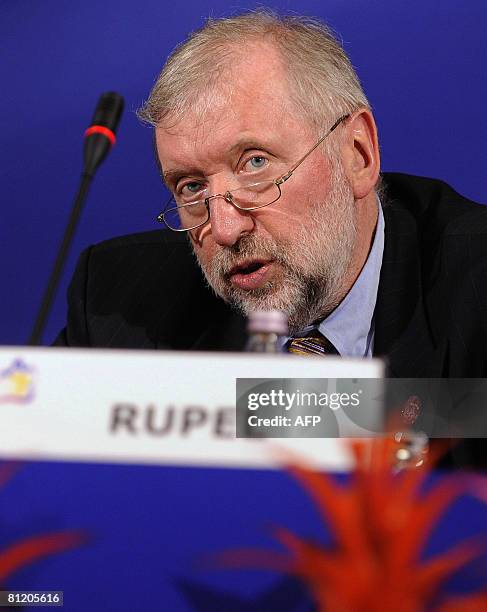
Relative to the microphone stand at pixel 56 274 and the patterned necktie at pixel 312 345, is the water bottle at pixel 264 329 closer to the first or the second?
the microphone stand at pixel 56 274

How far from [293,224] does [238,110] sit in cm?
16

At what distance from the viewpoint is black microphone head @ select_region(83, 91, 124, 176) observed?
1008mm

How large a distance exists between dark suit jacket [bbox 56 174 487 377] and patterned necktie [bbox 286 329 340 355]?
7cm

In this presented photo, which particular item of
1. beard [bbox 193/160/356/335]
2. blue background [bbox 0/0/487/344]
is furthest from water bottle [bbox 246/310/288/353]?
blue background [bbox 0/0/487/344]

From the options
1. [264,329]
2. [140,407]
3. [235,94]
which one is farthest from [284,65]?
[140,407]

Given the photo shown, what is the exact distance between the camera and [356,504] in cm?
38

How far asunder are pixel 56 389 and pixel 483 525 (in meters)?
0.24

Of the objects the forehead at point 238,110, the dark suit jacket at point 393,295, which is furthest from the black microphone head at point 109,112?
the dark suit jacket at point 393,295

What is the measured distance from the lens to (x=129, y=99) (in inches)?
64.1

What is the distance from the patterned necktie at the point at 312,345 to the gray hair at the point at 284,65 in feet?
0.95

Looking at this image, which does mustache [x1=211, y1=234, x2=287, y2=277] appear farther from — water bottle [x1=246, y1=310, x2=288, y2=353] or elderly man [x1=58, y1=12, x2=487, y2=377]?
water bottle [x1=246, y1=310, x2=288, y2=353]

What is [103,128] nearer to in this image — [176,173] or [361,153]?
[176,173]

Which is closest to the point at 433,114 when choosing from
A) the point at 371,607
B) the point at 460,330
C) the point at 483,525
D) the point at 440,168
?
the point at 440,168

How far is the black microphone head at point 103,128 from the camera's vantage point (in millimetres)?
1008
